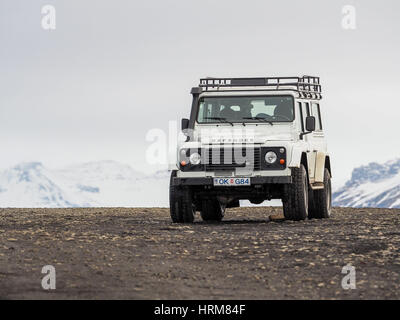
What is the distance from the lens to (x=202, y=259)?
13539 millimetres

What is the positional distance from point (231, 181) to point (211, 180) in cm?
39

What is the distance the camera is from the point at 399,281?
11.5m

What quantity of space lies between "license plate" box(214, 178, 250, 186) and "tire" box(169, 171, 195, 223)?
2.47 feet

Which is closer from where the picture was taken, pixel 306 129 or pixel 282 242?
pixel 282 242

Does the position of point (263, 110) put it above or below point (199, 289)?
above

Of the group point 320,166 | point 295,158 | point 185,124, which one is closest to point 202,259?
point 295,158

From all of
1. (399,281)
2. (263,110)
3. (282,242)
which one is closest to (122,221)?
(263,110)

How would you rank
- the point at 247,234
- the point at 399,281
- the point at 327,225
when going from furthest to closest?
1. the point at 327,225
2. the point at 247,234
3. the point at 399,281

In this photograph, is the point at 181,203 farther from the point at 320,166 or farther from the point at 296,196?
the point at 320,166

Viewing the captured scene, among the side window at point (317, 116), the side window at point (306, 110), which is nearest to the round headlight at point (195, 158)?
the side window at point (306, 110)

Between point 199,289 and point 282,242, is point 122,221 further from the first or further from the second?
point 199,289

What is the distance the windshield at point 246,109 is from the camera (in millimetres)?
20577

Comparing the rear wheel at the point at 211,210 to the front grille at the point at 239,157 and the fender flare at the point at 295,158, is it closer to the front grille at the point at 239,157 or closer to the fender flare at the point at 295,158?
the front grille at the point at 239,157
